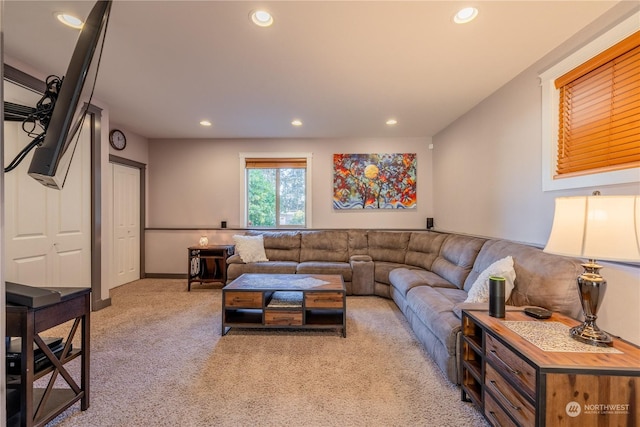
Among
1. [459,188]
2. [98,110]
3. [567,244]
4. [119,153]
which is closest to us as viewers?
[567,244]

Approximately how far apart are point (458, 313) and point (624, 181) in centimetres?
130

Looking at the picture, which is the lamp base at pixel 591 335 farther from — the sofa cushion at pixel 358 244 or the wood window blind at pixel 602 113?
the sofa cushion at pixel 358 244

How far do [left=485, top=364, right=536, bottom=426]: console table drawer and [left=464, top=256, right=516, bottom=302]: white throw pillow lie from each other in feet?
2.49

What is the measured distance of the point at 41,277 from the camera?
108 inches

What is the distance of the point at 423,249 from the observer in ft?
13.1

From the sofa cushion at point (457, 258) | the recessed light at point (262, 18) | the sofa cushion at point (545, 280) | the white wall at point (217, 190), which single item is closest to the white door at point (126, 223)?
the white wall at point (217, 190)

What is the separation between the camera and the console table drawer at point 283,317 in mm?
2691

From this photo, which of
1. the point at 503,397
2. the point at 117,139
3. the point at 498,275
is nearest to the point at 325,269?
the point at 498,275

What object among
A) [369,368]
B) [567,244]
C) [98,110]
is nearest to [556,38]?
[567,244]

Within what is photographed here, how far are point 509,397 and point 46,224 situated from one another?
408 cm

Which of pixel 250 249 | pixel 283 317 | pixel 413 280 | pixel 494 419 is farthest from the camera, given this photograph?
pixel 250 249

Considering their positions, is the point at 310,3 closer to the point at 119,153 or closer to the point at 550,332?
the point at 550,332

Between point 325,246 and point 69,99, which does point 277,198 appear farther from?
point 69,99

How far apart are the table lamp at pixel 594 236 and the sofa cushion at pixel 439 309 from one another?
2.31 feet
